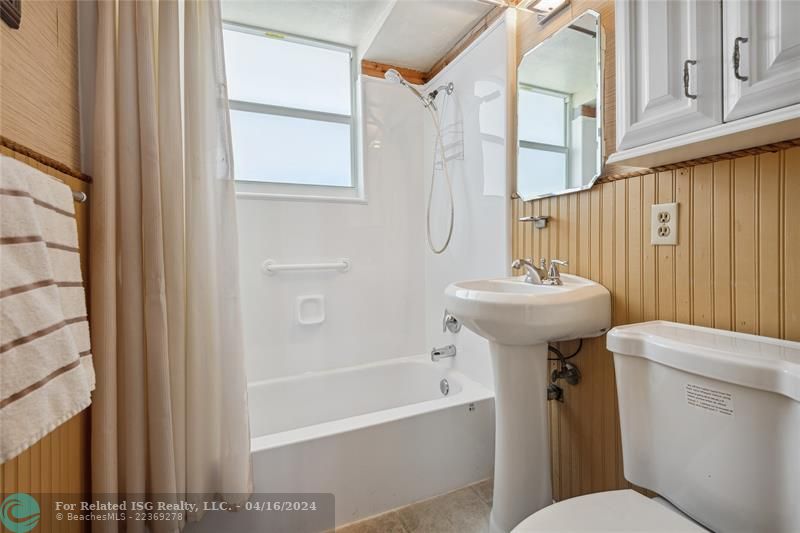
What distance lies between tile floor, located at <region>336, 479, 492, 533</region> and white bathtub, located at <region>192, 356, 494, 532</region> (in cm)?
3

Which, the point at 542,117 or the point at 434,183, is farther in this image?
the point at 434,183

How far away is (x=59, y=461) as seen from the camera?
3.00ft

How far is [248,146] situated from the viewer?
212 centimetres

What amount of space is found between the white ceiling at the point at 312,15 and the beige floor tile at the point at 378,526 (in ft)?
7.70

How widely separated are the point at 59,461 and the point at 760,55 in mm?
1817

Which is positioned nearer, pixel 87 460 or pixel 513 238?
pixel 87 460

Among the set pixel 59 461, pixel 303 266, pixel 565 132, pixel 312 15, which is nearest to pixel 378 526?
pixel 59 461

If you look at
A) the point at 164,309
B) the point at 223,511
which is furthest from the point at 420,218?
the point at 223,511

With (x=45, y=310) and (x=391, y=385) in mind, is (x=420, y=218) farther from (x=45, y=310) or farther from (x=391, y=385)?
(x=45, y=310)

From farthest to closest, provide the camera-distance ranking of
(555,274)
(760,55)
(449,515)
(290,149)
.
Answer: (290,149), (449,515), (555,274), (760,55)

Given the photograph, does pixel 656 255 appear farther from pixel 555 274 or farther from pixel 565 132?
pixel 565 132

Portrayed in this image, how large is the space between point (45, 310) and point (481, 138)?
1760mm

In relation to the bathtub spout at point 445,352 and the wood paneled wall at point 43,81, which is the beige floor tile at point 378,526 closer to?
the bathtub spout at point 445,352

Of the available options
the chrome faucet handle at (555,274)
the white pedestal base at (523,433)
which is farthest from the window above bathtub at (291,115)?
the white pedestal base at (523,433)
